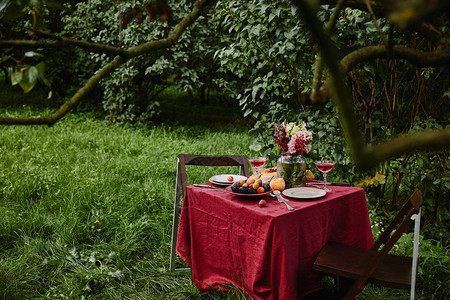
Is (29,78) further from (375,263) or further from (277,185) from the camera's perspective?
(277,185)

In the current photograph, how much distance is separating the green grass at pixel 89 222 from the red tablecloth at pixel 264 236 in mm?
230

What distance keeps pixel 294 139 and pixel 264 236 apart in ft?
2.48

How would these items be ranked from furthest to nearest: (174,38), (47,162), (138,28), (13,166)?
(138,28), (47,162), (13,166), (174,38)

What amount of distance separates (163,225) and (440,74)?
318 centimetres

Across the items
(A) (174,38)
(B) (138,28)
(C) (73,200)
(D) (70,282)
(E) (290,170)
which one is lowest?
(D) (70,282)

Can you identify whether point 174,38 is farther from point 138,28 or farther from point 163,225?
point 138,28

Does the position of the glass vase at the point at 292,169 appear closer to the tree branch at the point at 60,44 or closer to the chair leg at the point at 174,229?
the chair leg at the point at 174,229

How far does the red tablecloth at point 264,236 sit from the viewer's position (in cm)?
213

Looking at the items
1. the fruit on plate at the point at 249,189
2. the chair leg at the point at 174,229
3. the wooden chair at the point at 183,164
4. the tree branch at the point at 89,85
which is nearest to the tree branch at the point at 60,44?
the tree branch at the point at 89,85

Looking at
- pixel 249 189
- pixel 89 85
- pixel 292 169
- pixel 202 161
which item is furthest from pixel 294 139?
pixel 89 85

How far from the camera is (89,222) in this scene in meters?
3.65

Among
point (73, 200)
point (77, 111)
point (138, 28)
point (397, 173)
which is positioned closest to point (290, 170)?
point (397, 173)

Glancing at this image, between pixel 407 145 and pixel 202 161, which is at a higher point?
pixel 407 145

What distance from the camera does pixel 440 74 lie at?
366cm
